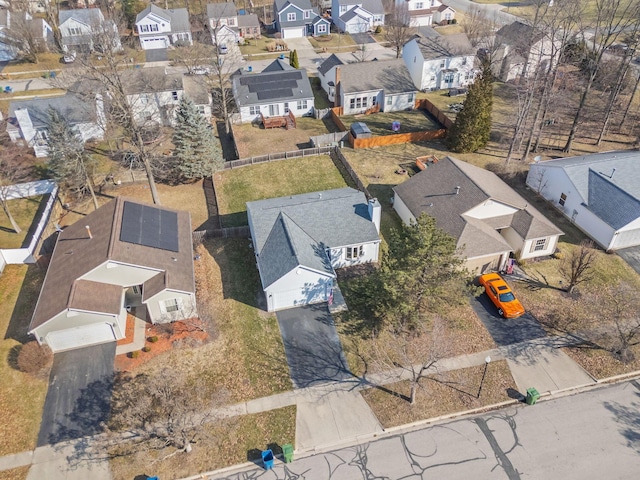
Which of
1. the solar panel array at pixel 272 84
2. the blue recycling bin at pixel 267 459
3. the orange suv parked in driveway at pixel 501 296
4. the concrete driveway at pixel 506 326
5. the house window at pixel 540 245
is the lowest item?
the concrete driveway at pixel 506 326

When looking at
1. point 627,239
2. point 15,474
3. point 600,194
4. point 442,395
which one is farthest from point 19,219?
point 627,239

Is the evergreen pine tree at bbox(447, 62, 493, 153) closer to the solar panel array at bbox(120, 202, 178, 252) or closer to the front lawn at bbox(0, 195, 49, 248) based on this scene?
the solar panel array at bbox(120, 202, 178, 252)

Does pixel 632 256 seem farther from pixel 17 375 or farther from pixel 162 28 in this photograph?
pixel 162 28

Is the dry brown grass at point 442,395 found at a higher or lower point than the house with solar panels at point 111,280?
lower

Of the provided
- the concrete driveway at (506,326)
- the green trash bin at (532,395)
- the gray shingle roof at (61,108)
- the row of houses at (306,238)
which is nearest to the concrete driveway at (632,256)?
the row of houses at (306,238)

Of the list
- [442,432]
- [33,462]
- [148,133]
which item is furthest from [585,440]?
[148,133]

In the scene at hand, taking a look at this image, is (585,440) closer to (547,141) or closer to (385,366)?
(385,366)

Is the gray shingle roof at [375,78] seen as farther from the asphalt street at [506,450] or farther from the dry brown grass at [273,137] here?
the asphalt street at [506,450]
